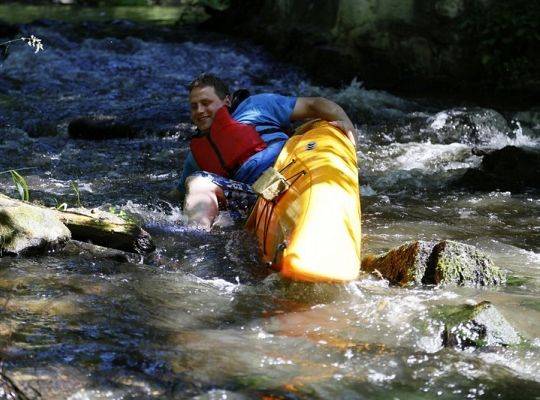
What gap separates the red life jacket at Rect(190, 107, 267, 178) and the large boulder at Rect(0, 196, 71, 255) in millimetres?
1277

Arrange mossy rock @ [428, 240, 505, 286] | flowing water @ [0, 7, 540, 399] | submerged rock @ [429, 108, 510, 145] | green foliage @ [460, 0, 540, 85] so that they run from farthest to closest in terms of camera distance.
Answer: green foliage @ [460, 0, 540, 85] < submerged rock @ [429, 108, 510, 145] < mossy rock @ [428, 240, 505, 286] < flowing water @ [0, 7, 540, 399]

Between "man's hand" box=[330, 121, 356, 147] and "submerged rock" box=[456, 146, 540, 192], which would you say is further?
"submerged rock" box=[456, 146, 540, 192]

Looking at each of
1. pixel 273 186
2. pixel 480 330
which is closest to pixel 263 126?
pixel 273 186

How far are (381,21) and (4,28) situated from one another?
659 cm

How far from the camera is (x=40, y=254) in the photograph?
3730mm

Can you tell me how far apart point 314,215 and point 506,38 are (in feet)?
19.8

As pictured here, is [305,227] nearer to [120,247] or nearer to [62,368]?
[120,247]

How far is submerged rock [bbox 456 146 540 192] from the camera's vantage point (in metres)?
5.61

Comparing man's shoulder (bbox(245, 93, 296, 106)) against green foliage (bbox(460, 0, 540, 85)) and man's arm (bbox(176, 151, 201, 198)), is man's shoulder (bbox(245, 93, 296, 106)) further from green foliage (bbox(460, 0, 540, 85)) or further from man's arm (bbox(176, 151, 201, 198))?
green foliage (bbox(460, 0, 540, 85))

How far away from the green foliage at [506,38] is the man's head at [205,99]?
196 inches

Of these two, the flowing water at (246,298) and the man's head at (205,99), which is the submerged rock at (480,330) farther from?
the man's head at (205,99)

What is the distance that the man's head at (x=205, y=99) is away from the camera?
4.96 meters

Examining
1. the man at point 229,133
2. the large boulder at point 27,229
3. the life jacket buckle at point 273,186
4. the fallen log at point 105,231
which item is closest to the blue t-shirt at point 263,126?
the man at point 229,133

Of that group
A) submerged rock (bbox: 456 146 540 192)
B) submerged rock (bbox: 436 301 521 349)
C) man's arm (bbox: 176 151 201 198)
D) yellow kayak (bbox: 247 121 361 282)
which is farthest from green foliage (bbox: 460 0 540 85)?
submerged rock (bbox: 436 301 521 349)
